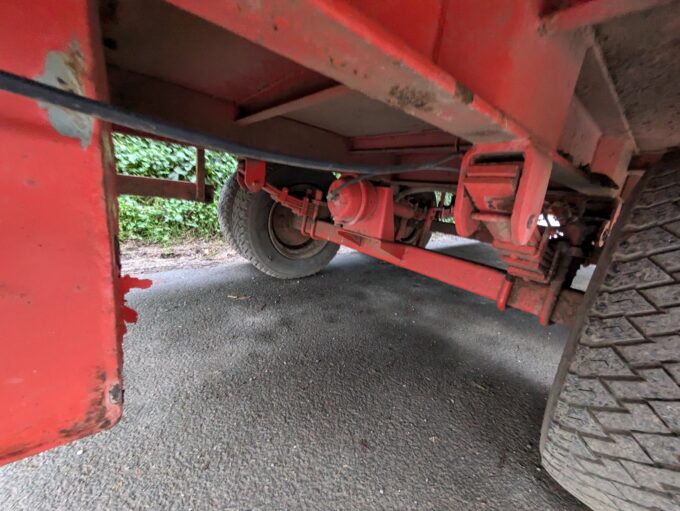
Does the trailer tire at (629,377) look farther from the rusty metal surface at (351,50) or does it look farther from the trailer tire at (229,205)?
the trailer tire at (229,205)

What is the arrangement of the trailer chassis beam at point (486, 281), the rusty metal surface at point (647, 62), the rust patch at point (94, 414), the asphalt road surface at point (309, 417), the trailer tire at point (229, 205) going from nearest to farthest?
1. the rust patch at point (94, 414)
2. the rusty metal surface at point (647, 62)
3. the asphalt road surface at point (309, 417)
4. the trailer chassis beam at point (486, 281)
5. the trailer tire at point (229, 205)

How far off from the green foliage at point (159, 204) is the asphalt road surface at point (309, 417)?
7.11 feet

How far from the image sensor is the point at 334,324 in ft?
7.04

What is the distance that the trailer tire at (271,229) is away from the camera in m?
2.42

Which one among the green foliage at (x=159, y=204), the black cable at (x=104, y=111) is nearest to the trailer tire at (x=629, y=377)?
the black cable at (x=104, y=111)

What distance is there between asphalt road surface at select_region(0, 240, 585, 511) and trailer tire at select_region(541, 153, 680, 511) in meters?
0.37

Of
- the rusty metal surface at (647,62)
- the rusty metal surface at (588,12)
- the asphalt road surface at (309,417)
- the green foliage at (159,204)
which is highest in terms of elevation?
the rusty metal surface at (647,62)

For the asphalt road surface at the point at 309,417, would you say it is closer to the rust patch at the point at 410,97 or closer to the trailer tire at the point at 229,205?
the trailer tire at the point at 229,205

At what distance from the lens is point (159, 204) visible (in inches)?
168

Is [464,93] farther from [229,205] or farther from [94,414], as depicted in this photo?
[229,205]

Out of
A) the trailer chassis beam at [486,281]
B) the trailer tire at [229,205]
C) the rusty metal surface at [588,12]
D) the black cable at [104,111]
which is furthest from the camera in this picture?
the trailer tire at [229,205]

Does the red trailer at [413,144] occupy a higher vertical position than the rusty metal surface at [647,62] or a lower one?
lower

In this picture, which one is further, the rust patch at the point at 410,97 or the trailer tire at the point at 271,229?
the trailer tire at the point at 271,229

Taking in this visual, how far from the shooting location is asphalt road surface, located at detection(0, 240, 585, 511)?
3.32 feet
